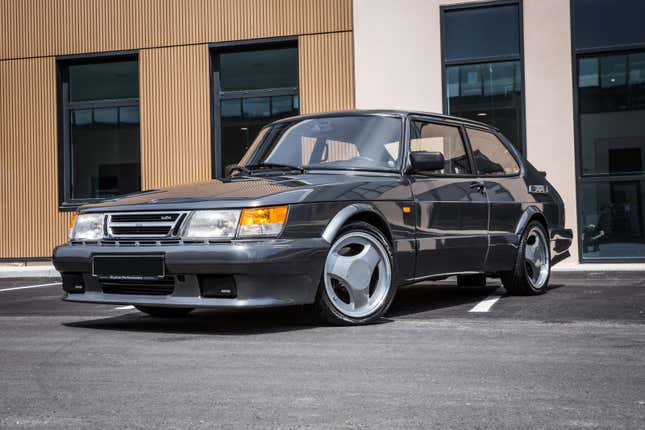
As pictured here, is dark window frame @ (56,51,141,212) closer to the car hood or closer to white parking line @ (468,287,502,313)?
white parking line @ (468,287,502,313)

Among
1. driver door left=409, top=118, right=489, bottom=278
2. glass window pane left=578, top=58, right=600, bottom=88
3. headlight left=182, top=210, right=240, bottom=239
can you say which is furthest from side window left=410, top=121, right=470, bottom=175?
glass window pane left=578, top=58, right=600, bottom=88

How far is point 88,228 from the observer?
616 centimetres

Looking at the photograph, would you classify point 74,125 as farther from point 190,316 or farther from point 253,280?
point 253,280

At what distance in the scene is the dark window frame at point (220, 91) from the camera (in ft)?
49.9

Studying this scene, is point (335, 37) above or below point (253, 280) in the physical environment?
above

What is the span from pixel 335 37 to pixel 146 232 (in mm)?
9465

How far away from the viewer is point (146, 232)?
582 centimetres

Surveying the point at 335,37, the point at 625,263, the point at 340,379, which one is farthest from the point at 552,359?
the point at 335,37

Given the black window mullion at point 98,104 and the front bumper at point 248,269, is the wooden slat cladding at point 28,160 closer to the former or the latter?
the black window mullion at point 98,104

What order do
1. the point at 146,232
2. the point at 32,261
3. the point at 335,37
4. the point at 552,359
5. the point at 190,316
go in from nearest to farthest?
the point at 552,359, the point at 146,232, the point at 190,316, the point at 335,37, the point at 32,261

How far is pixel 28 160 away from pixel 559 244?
414 inches

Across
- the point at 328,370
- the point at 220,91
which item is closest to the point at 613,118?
the point at 220,91

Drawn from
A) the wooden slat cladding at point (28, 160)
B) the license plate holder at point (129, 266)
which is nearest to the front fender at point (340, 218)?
the license plate holder at point (129, 266)

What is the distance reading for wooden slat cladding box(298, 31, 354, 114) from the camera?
14.6 meters
